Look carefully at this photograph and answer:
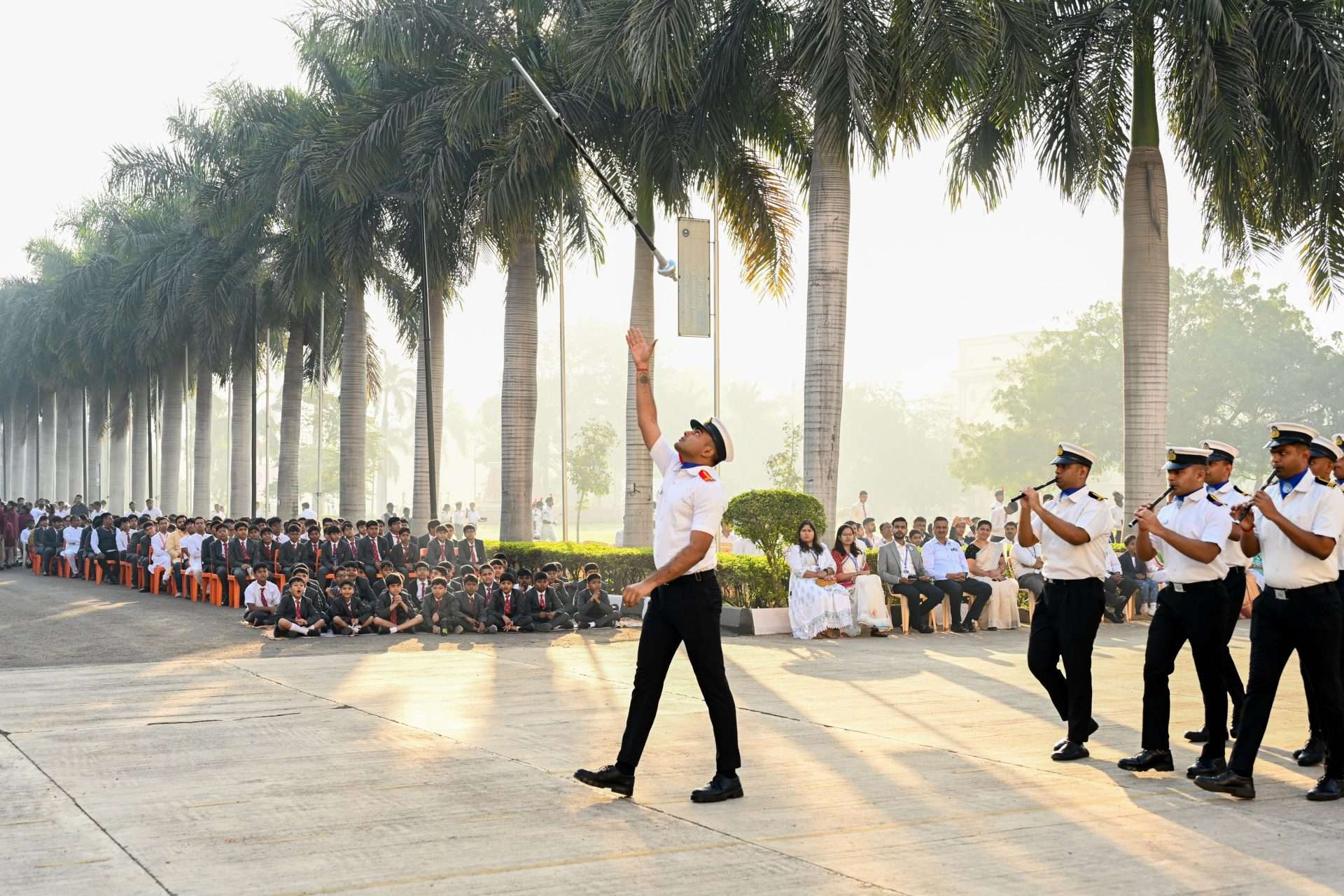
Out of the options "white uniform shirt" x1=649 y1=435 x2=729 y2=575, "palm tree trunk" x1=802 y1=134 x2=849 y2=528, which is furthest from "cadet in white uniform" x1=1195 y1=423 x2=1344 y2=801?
"palm tree trunk" x1=802 y1=134 x2=849 y2=528

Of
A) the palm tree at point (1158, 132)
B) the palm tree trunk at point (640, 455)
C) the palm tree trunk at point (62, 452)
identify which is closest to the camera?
the palm tree at point (1158, 132)

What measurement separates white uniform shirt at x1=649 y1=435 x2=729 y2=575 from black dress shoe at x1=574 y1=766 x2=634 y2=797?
1141 mm

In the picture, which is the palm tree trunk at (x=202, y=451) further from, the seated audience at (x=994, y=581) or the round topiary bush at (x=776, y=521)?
the seated audience at (x=994, y=581)

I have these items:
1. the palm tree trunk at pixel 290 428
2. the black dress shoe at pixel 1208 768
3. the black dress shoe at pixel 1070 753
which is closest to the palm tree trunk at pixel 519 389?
the palm tree trunk at pixel 290 428

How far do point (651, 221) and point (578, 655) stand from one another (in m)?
11.1

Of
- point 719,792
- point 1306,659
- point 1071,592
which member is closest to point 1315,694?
point 1306,659

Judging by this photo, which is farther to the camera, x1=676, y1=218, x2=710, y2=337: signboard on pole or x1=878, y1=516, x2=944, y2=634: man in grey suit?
x1=676, y1=218, x2=710, y2=337: signboard on pole

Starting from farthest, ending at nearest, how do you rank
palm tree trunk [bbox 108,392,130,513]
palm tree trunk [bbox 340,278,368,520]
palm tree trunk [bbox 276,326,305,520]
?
palm tree trunk [bbox 108,392,130,513] < palm tree trunk [bbox 276,326,305,520] < palm tree trunk [bbox 340,278,368,520]

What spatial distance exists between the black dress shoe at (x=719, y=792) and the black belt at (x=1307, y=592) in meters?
3.19

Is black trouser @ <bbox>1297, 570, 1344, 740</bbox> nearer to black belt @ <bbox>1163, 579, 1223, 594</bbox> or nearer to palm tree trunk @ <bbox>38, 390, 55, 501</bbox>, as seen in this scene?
black belt @ <bbox>1163, 579, 1223, 594</bbox>

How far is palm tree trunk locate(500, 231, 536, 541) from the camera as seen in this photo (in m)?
26.7

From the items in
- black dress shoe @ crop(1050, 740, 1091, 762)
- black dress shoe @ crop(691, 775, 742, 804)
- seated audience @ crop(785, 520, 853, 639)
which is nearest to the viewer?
black dress shoe @ crop(691, 775, 742, 804)

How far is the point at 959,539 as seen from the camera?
76.6 ft

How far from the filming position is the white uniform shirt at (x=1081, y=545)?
28.4 feet
